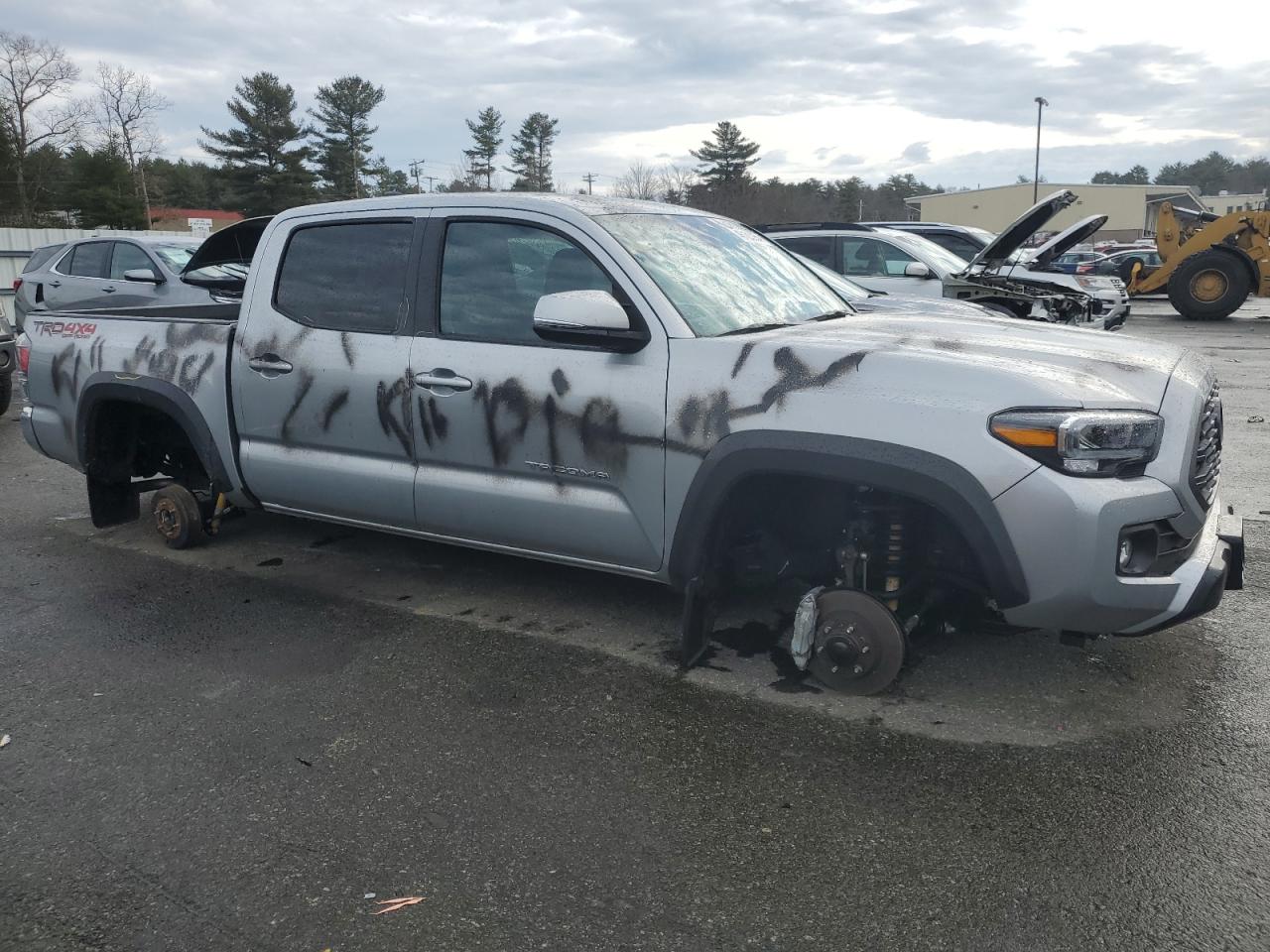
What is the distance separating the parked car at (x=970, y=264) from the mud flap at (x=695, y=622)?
7.51m

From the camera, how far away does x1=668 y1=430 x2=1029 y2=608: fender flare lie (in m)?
3.21

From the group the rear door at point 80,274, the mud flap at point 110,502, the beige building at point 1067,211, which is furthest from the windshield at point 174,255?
the beige building at point 1067,211

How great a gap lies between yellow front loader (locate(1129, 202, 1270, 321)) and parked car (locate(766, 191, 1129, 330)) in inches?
372

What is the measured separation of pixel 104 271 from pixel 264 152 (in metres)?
48.6

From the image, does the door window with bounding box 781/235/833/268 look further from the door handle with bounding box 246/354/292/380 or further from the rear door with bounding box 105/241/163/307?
the door handle with bounding box 246/354/292/380

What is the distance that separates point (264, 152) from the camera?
56594mm

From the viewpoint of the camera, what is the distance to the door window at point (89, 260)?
12.5m

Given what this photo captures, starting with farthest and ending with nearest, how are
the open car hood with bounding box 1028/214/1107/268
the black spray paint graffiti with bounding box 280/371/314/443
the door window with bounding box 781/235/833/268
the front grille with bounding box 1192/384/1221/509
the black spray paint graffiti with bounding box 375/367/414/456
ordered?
the open car hood with bounding box 1028/214/1107/268 < the door window with bounding box 781/235/833/268 < the black spray paint graffiti with bounding box 280/371/314/443 < the black spray paint graffiti with bounding box 375/367/414/456 < the front grille with bounding box 1192/384/1221/509

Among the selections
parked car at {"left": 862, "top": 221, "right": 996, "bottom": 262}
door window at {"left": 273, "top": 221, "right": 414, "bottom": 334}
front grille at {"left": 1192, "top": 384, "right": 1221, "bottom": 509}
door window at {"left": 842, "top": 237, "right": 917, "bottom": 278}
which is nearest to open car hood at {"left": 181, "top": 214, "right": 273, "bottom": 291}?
door window at {"left": 273, "top": 221, "right": 414, "bottom": 334}

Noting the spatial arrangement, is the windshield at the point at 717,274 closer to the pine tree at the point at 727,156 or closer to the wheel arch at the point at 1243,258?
the wheel arch at the point at 1243,258

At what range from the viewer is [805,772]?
3.22 m

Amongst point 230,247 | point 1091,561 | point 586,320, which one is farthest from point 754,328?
point 230,247

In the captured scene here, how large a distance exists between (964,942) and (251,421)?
383 centimetres

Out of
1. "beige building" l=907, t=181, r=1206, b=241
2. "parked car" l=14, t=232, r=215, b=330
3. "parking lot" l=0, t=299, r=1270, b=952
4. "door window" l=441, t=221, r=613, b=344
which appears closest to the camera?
"parking lot" l=0, t=299, r=1270, b=952
